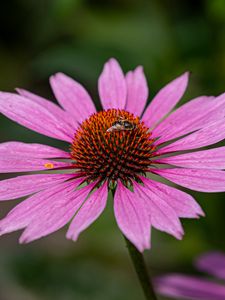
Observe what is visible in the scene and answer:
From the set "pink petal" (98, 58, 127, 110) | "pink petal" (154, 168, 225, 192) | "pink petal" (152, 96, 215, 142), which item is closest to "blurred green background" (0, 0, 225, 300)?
"pink petal" (98, 58, 127, 110)

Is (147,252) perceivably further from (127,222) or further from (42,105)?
(127,222)

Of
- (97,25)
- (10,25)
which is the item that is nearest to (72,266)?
(97,25)

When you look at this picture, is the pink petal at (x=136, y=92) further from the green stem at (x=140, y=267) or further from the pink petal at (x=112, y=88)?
the green stem at (x=140, y=267)

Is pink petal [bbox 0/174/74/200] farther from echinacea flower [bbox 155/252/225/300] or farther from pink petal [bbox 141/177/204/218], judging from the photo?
echinacea flower [bbox 155/252/225/300]

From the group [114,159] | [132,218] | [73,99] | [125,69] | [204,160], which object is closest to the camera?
[132,218]

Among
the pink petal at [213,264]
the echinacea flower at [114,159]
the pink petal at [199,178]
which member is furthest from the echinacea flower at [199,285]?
the pink petal at [199,178]

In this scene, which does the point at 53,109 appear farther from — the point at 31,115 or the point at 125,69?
the point at 125,69

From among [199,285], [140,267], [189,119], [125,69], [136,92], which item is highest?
[125,69]

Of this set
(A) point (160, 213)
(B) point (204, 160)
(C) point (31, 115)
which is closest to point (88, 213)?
(A) point (160, 213)
